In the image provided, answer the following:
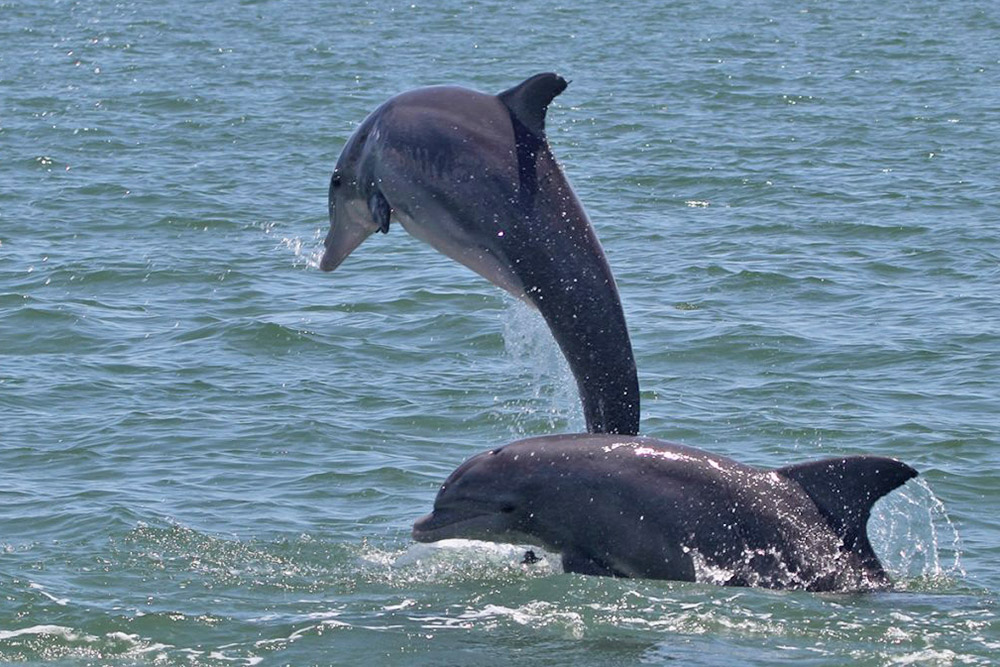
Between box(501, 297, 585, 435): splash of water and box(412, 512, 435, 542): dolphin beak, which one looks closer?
box(501, 297, 585, 435): splash of water

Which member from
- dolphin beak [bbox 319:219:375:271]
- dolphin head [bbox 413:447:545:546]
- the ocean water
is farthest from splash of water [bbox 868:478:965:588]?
dolphin beak [bbox 319:219:375:271]

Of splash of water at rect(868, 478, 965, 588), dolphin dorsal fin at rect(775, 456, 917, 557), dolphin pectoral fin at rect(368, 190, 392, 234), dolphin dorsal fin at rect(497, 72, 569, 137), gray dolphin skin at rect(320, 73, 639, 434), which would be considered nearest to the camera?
gray dolphin skin at rect(320, 73, 639, 434)

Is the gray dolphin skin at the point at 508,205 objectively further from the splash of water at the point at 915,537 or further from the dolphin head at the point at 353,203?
the splash of water at the point at 915,537

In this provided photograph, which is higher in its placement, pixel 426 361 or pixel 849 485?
pixel 849 485

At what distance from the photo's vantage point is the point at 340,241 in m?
13.0

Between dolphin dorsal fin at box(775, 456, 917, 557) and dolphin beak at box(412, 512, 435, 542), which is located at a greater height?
dolphin dorsal fin at box(775, 456, 917, 557)

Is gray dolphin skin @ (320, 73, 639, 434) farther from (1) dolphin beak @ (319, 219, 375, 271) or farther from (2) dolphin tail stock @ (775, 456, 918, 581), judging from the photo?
(2) dolphin tail stock @ (775, 456, 918, 581)

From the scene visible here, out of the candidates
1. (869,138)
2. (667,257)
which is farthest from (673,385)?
(869,138)

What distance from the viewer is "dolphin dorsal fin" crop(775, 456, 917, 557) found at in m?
12.7

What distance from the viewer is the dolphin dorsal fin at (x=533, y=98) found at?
12156 mm

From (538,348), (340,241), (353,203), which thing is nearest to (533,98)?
(353,203)

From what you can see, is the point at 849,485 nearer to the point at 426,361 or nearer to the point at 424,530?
the point at 424,530

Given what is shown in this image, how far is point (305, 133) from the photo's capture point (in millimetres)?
38250

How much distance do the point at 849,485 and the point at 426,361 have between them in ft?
31.2
